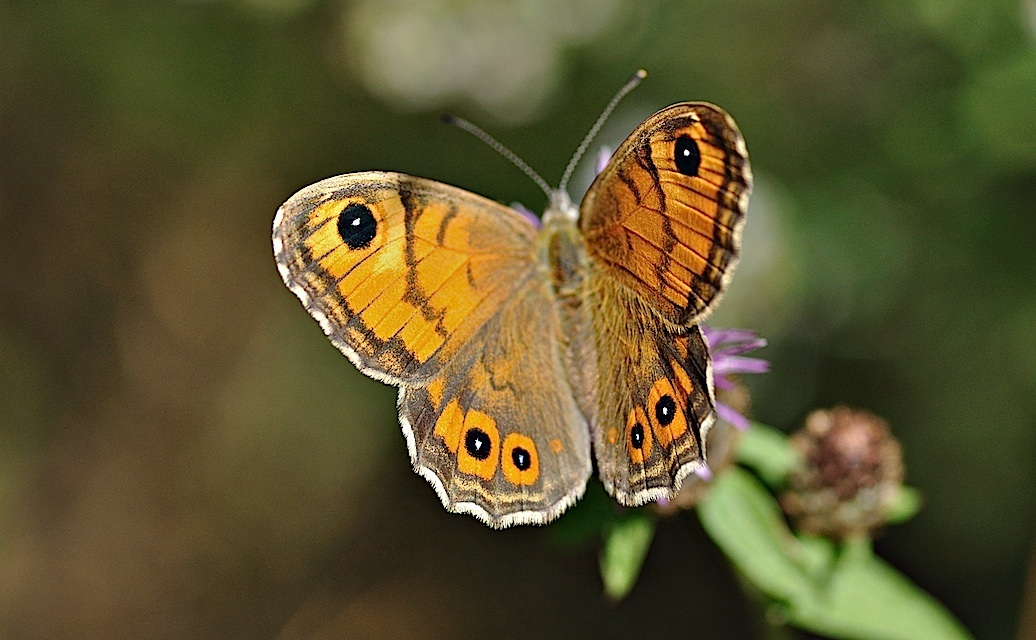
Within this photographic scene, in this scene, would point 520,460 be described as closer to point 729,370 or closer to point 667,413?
point 667,413

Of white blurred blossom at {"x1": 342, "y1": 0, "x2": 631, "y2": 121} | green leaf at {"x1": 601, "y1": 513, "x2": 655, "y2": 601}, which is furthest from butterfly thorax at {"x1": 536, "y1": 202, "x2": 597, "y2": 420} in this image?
white blurred blossom at {"x1": 342, "y1": 0, "x2": 631, "y2": 121}

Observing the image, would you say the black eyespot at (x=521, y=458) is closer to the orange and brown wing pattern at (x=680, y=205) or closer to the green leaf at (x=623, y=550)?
the orange and brown wing pattern at (x=680, y=205)

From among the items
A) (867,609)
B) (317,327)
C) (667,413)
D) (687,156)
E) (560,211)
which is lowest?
(867,609)

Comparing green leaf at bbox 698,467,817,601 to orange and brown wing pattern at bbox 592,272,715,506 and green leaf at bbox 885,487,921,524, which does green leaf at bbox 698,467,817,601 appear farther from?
orange and brown wing pattern at bbox 592,272,715,506

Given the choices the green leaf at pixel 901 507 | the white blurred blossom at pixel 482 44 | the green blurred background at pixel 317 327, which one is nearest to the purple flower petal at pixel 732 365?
the green leaf at pixel 901 507

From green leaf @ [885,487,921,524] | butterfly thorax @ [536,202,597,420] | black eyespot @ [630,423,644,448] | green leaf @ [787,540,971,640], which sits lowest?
green leaf @ [787,540,971,640]

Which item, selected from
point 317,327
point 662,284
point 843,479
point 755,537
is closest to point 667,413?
point 662,284
